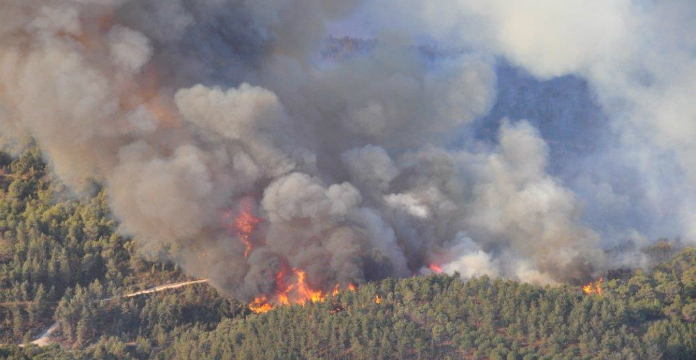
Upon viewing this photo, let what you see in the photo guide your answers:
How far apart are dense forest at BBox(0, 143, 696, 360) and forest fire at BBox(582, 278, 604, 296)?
394mm

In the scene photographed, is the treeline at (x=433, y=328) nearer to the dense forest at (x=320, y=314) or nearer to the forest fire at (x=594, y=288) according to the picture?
the dense forest at (x=320, y=314)

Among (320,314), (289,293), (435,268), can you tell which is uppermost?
(435,268)

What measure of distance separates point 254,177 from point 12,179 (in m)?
15.2

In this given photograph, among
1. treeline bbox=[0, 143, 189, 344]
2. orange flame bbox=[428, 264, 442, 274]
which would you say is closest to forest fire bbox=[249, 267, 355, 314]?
treeline bbox=[0, 143, 189, 344]

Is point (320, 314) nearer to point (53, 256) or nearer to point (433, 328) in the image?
point (433, 328)

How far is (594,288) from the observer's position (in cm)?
6175

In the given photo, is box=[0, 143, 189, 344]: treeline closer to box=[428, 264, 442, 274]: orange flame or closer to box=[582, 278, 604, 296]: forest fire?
box=[428, 264, 442, 274]: orange flame

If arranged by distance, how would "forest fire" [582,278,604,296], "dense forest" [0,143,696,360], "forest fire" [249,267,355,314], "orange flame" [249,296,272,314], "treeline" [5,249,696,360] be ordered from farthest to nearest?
"forest fire" [582,278,604,296], "orange flame" [249,296,272,314], "forest fire" [249,267,355,314], "dense forest" [0,143,696,360], "treeline" [5,249,696,360]

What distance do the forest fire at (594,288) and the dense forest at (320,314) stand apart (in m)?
0.39

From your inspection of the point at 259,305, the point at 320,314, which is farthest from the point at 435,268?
the point at 320,314

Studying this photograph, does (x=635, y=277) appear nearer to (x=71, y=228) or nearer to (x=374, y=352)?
(x=374, y=352)

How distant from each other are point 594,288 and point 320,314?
1332 cm

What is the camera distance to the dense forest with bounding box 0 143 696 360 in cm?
5447

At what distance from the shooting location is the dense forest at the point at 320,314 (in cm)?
5447
